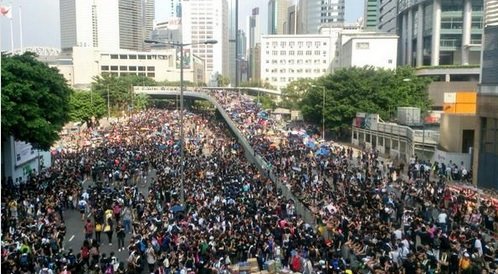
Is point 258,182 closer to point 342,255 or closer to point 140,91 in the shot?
point 342,255

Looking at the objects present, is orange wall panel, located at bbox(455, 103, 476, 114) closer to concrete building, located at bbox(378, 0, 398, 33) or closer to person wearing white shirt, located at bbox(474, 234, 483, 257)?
person wearing white shirt, located at bbox(474, 234, 483, 257)

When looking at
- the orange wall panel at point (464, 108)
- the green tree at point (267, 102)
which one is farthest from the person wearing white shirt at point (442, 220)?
the green tree at point (267, 102)

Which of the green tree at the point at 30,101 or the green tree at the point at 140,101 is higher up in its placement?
the green tree at the point at 30,101

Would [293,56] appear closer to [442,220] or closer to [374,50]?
[374,50]

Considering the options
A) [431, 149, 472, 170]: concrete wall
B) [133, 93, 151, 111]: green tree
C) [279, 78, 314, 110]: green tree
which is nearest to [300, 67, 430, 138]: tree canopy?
[279, 78, 314, 110]: green tree

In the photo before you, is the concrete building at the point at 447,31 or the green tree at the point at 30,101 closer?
the green tree at the point at 30,101

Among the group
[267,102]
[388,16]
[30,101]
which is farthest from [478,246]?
[388,16]

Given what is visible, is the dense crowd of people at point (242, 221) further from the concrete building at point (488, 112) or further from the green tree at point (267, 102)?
the green tree at point (267, 102)
